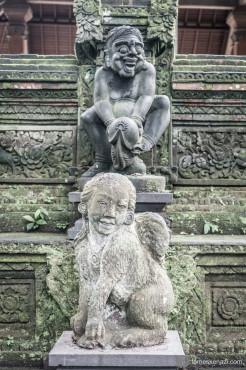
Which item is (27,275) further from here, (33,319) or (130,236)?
(130,236)

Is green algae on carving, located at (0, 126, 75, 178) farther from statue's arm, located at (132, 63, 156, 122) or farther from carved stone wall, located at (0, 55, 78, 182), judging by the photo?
statue's arm, located at (132, 63, 156, 122)

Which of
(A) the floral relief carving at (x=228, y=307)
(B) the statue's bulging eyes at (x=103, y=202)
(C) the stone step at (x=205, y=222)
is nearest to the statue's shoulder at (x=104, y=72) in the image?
(C) the stone step at (x=205, y=222)

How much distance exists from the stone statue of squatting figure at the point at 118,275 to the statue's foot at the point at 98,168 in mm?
1754

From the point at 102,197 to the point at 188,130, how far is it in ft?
8.80

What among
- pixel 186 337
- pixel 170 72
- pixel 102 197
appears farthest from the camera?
pixel 170 72

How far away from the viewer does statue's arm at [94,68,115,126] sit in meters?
4.88

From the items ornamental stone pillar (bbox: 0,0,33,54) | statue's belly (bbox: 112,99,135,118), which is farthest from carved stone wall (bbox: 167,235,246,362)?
ornamental stone pillar (bbox: 0,0,33,54)

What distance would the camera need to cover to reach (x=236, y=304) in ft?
15.3

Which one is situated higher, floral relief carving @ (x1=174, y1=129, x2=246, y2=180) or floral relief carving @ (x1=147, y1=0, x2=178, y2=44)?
floral relief carving @ (x1=147, y1=0, x2=178, y2=44)

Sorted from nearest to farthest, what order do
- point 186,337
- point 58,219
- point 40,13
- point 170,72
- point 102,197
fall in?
1. point 102,197
2. point 186,337
3. point 58,219
4. point 170,72
5. point 40,13

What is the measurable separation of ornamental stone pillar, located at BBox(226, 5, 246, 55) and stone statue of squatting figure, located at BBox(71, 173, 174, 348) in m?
11.8

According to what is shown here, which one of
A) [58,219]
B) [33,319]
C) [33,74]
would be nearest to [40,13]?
[33,74]

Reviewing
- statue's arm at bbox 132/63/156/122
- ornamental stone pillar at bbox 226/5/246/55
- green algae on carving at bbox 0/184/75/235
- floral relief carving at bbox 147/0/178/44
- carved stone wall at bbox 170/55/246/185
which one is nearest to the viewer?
statue's arm at bbox 132/63/156/122

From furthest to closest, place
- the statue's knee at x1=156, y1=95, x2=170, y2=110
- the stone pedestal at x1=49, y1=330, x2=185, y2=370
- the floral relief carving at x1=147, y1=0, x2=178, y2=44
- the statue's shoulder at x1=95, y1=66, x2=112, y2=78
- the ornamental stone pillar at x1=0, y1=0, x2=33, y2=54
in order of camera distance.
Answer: the ornamental stone pillar at x1=0, y1=0, x2=33, y2=54, the floral relief carving at x1=147, y1=0, x2=178, y2=44, the statue's knee at x1=156, y1=95, x2=170, y2=110, the statue's shoulder at x1=95, y1=66, x2=112, y2=78, the stone pedestal at x1=49, y1=330, x2=185, y2=370
